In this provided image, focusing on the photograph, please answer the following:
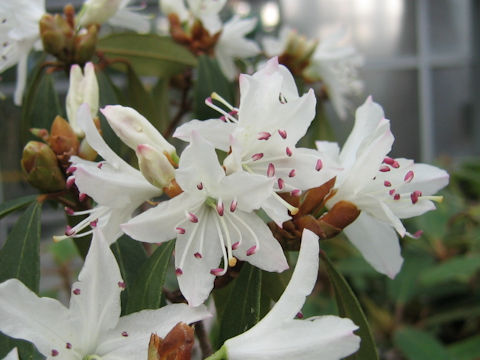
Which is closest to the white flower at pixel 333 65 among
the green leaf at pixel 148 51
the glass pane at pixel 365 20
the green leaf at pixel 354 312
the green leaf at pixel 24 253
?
the green leaf at pixel 148 51

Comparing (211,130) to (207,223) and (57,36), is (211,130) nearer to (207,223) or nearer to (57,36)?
(207,223)

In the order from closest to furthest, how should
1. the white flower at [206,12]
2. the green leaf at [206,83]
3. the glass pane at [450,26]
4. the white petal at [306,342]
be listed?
the white petal at [306,342], the green leaf at [206,83], the white flower at [206,12], the glass pane at [450,26]

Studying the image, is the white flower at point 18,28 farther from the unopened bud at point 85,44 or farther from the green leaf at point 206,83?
the green leaf at point 206,83

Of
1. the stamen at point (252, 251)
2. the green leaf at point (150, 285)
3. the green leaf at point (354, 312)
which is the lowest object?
the green leaf at point (354, 312)

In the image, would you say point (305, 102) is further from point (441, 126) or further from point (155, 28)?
point (441, 126)

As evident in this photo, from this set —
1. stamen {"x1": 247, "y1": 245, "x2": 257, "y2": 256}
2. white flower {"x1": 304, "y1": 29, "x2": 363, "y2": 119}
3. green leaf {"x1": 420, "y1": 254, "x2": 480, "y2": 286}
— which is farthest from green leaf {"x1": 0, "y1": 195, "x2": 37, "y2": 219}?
green leaf {"x1": 420, "y1": 254, "x2": 480, "y2": 286}

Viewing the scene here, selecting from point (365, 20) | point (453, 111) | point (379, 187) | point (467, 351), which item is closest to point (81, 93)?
point (379, 187)
